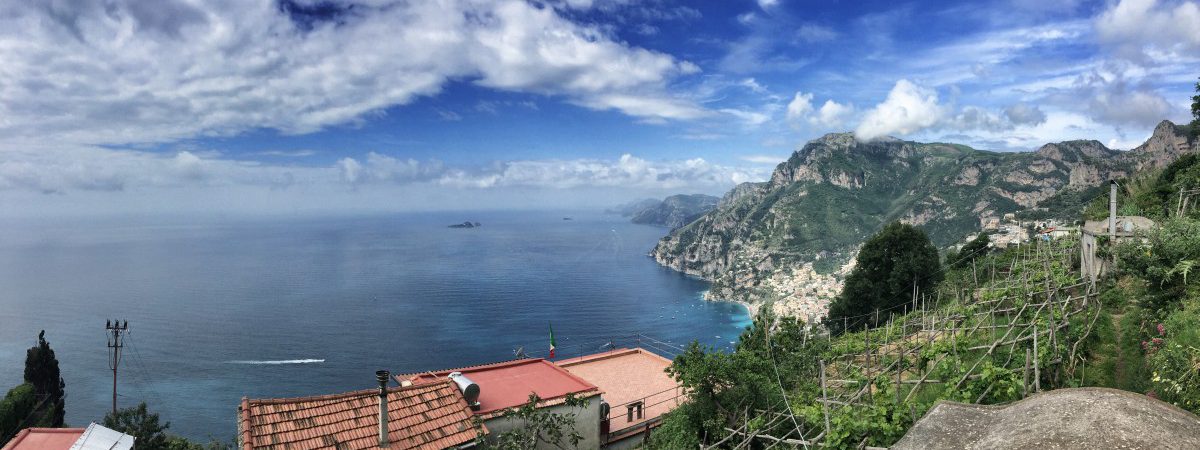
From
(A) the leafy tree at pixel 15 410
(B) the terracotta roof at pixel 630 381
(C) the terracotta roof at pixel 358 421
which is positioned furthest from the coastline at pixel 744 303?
(C) the terracotta roof at pixel 358 421

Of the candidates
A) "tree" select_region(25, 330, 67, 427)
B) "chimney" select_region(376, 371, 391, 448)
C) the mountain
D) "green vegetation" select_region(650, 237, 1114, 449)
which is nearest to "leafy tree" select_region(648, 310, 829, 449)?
"green vegetation" select_region(650, 237, 1114, 449)

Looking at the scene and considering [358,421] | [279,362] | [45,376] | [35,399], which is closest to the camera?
[358,421]

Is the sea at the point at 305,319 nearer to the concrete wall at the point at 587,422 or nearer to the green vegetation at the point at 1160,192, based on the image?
the green vegetation at the point at 1160,192

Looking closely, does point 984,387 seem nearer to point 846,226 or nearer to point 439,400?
point 439,400

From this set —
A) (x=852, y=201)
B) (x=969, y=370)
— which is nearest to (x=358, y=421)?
(x=969, y=370)

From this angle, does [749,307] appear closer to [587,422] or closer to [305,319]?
[305,319]
